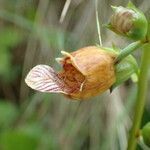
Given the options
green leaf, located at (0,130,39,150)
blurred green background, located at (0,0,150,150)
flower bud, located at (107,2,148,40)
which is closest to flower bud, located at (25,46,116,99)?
flower bud, located at (107,2,148,40)

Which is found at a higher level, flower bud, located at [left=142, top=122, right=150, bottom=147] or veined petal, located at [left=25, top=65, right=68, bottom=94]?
veined petal, located at [left=25, top=65, right=68, bottom=94]

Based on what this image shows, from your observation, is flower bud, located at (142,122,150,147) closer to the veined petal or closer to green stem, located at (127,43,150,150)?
green stem, located at (127,43,150,150)

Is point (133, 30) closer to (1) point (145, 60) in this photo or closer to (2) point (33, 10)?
(1) point (145, 60)

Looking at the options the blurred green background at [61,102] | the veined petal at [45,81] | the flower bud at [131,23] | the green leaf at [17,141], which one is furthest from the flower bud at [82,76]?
the green leaf at [17,141]

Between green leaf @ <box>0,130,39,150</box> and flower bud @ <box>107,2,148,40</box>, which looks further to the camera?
green leaf @ <box>0,130,39,150</box>

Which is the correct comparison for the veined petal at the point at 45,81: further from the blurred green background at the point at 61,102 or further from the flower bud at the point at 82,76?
the blurred green background at the point at 61,102

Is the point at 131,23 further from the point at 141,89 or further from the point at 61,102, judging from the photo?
the point at 61,102
